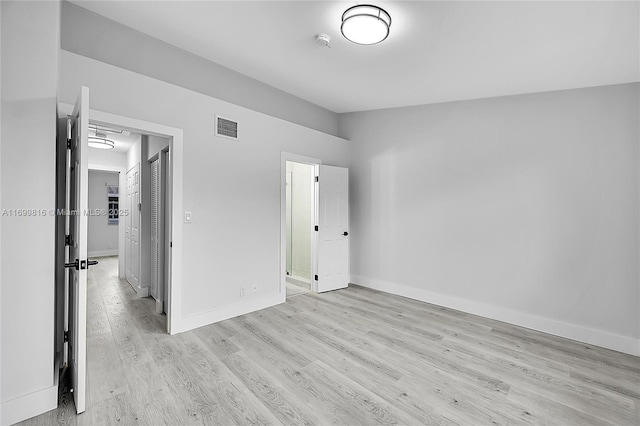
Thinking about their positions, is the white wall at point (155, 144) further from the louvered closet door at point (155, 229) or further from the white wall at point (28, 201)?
the white wall at point (28, 201)

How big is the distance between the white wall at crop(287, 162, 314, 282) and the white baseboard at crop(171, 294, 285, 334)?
1393mm

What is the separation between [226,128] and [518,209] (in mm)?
3597

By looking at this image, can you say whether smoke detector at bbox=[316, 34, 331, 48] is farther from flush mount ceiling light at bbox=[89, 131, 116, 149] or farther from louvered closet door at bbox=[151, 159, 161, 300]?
flush mount ceiling light at bbox=[89, 131, 116, 149]

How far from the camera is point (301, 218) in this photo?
5496 mm

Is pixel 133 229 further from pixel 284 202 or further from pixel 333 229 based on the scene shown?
pixel 333 229

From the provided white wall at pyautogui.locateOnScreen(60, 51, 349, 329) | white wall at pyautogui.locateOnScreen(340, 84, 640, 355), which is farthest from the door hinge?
white wall at pyautogui.locateOnScreen(340, 84, 640, 355)

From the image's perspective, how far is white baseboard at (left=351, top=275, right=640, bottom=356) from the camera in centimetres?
291

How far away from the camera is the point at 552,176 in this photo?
3.27 meters

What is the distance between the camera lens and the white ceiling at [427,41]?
223 cm

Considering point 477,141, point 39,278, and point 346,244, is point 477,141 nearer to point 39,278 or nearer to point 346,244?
point 346,244

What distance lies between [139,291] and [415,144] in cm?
469

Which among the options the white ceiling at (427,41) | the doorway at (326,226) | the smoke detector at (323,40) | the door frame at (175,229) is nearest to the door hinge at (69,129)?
the door frame at (175,229)

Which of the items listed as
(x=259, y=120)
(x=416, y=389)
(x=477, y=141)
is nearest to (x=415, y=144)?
(x=477, y=141)

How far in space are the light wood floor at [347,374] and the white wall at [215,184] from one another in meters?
0.41
